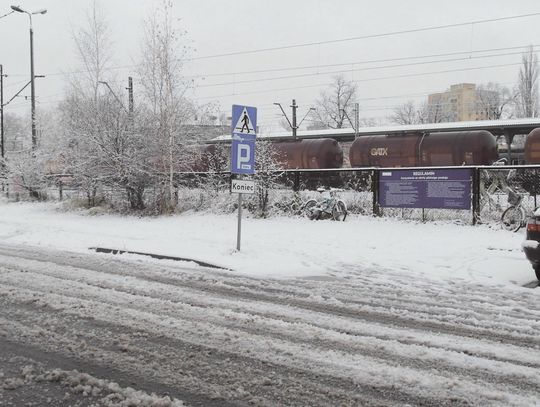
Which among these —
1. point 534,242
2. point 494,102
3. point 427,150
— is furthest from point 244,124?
point 494,102

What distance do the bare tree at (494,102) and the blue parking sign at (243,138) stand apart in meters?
61.9

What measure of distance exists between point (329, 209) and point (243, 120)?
6.47 m

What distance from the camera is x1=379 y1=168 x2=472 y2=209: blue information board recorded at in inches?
572

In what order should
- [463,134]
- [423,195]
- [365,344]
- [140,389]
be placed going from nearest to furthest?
[140,389] < [365,344] < [423,195] < [463,134]

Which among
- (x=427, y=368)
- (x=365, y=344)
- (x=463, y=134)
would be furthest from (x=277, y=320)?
(x=463, y=134)

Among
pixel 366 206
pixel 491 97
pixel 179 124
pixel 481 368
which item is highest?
pixel 491 97

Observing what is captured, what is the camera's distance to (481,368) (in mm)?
4516

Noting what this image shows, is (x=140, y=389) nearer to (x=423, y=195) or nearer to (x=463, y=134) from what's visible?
(x=423, y=195)

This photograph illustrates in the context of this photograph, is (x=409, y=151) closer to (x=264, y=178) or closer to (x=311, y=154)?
(x=311, y=154)

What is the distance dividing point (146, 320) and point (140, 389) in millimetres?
1930

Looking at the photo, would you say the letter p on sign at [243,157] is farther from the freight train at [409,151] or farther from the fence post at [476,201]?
the freight train at [409,151]

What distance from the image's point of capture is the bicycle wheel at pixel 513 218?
44.8 feet

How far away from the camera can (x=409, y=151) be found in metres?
29.0

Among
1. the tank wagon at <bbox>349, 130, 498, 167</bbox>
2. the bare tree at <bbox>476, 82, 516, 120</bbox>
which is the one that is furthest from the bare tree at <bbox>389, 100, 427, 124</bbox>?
the tank wagon at <bbox>349, 130, 498, 167</bbox>
